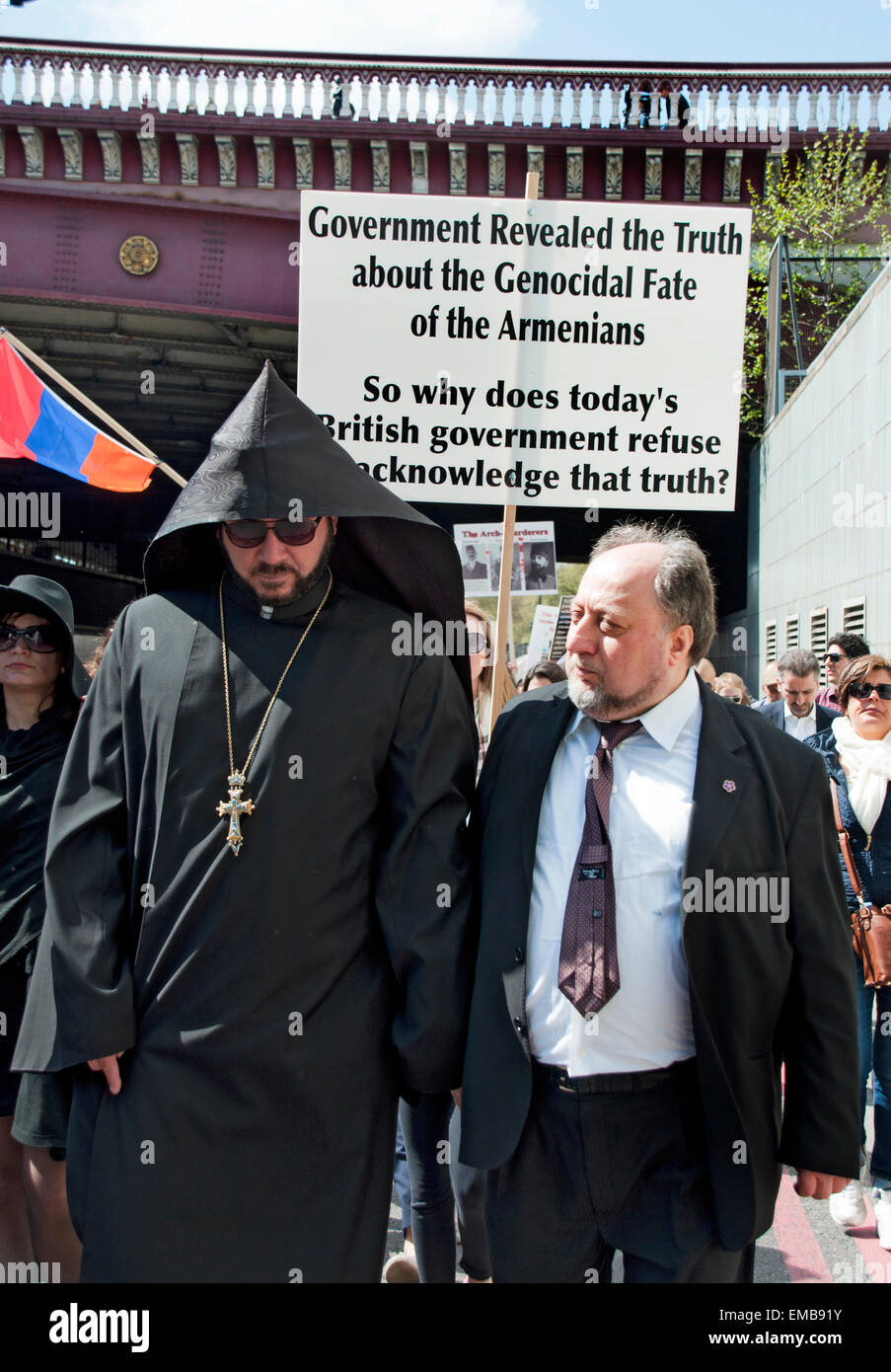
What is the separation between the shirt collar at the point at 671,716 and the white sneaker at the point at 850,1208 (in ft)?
8.23

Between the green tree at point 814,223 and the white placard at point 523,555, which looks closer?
the white placard at point 523,555

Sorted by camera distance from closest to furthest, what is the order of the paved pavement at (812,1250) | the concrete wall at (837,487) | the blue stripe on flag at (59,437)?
the paved pavement at (812,1250) < the blue stripe on flag at (59,437) < the concrete wall at (837,487)

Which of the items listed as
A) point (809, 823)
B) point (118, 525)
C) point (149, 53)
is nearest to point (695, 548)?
point (809, 823)

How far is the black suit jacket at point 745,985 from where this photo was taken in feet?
6.91

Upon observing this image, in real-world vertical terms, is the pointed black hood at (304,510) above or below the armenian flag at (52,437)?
below

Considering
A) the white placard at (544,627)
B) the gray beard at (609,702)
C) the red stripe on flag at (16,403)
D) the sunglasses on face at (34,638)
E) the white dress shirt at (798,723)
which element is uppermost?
the red stripe on flag at (16,403)

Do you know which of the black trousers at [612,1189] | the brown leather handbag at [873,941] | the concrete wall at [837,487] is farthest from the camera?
the concrete wall at [837,487]

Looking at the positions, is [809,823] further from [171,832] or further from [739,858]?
[171,832]

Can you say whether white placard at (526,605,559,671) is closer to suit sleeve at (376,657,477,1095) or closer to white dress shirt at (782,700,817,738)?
white dress shirt at (782,700,817,738)

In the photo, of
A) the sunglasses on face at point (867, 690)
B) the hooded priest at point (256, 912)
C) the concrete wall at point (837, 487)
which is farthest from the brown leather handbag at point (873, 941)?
the concrete wall at point (837, 487)

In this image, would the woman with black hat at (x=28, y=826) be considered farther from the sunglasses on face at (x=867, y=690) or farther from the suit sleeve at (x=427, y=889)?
the sunglasses on face at (x=867, y=690)
